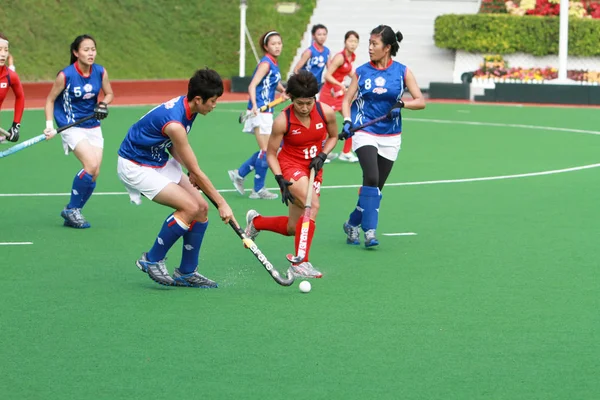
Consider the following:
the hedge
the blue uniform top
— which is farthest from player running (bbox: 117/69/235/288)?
the hedge

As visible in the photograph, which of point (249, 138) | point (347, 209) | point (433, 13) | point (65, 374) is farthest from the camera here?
point (433, 13)

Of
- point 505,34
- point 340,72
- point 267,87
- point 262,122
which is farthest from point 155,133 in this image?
point 505,34

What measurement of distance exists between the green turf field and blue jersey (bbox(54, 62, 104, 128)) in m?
1.04

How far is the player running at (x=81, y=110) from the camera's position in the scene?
1080 centimetres

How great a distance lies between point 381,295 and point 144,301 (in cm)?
164

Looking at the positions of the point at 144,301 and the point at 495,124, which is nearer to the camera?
the point at 144,301

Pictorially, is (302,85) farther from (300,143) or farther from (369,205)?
(369,205)

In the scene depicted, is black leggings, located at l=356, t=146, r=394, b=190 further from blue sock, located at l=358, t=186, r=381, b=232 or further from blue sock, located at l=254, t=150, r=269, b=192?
blue sock, located at l=254, t=150, r=269, b=192

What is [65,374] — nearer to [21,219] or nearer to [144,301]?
[144,301]

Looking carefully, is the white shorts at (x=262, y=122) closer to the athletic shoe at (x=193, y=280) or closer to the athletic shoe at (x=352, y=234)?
the athletic shoe at (x=352, y=234)

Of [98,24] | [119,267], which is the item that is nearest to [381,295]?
[119,267]

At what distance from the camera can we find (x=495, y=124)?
2162 cm

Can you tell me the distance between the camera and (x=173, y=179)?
8.27m

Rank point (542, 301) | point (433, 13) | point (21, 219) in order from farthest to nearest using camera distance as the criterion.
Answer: point (433, 13) → point (21, 219) → point (542, 301)
